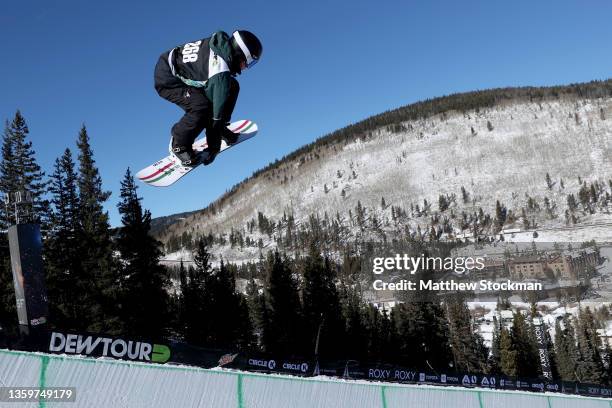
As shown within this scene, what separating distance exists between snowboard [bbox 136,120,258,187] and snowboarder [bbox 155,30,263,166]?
0.75m

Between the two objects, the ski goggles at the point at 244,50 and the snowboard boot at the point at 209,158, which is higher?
the ski goggles at the point at 244,50

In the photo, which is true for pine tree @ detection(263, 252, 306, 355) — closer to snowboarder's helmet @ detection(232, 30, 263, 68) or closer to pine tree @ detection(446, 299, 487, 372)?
pine tree @ detection(446, 299, 487, 372)

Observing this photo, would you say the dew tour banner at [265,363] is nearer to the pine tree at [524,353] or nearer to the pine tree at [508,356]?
the pine tree at [508,356]

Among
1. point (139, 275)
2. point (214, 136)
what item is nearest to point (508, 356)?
point (139, 275)

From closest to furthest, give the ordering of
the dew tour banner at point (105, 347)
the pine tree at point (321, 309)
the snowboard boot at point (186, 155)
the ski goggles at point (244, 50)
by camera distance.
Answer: the ski goggles at point (244, 50) < the snowboard boot at point (186, 155) < the dew tour banner at point (105, 347) < the pine tree at point (321, 309)

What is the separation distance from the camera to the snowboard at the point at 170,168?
24.3 ft

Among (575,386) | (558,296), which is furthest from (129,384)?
(558,296)

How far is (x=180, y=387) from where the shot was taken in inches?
312

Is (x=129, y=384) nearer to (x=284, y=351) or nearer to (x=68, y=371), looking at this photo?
(x=68, y=371)

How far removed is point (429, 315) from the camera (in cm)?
6462

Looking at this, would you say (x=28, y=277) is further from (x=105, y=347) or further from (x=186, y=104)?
(x=186, y=104)

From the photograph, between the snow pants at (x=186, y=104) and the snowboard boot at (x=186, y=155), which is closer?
the snow pants at (x=186, y=104)

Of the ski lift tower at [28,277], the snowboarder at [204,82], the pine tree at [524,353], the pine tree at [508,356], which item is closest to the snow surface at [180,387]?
the snowboarder at [204,82]

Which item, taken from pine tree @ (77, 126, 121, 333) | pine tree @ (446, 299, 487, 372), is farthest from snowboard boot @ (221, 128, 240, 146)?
pine tree @ (446, 299, 487, 372)
